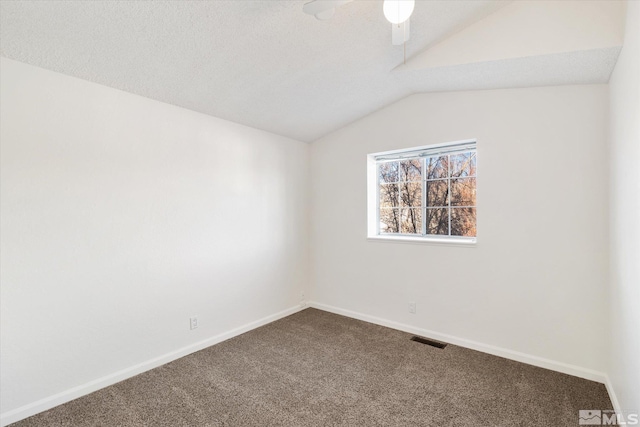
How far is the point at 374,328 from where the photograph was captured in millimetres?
3381

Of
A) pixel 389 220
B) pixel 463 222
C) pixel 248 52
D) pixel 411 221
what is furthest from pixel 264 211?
pixel 463 222

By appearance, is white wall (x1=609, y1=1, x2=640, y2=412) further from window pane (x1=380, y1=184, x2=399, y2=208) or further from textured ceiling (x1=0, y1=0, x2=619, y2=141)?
window pane (x1=380, y1=184, x2=399, y2=208)

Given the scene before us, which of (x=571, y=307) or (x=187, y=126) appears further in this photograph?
(x=187, y=126)

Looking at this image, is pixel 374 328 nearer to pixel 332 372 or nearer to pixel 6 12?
pixel 332 372

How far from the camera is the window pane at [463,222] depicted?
3067 millimetres

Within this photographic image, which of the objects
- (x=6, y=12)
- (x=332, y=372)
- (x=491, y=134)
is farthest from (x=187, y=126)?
(x=491, y=134)

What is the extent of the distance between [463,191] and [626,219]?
141 centimetres

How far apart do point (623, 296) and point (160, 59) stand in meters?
3.27

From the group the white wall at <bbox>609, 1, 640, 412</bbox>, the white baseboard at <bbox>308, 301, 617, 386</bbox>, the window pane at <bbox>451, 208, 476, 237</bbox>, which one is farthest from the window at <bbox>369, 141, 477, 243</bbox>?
the white wall at <bbox>609, 1, 640, 412</bbox>

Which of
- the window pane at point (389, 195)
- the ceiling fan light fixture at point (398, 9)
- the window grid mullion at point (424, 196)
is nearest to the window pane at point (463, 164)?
the window grid mullion at point (424, 196)

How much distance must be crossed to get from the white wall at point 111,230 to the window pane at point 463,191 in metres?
2.07

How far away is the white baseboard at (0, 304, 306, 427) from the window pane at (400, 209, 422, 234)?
2015mm

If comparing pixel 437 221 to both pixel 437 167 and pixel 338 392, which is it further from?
pixel 338 392

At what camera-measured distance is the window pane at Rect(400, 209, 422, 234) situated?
3.48 meters
